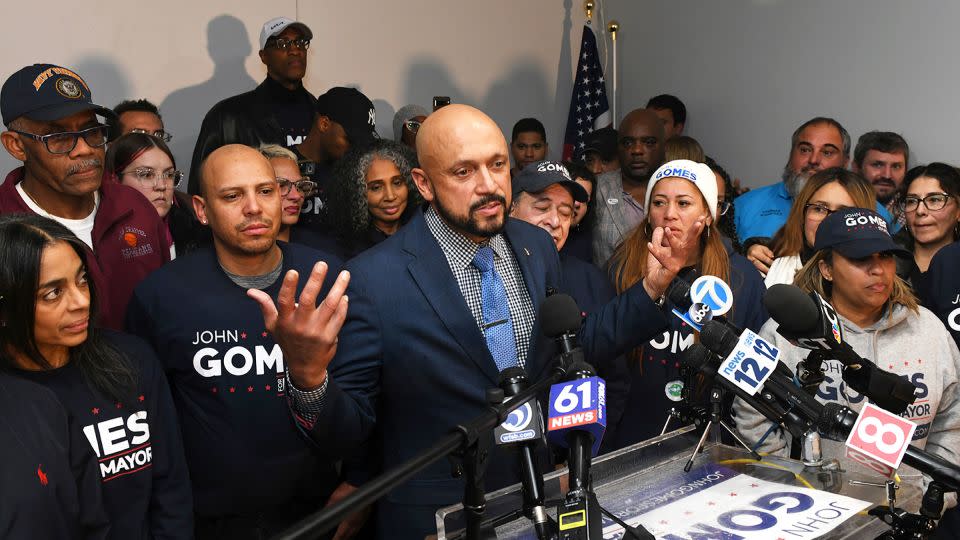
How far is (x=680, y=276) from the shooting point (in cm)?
312

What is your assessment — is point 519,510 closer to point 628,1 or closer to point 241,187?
point 241,187

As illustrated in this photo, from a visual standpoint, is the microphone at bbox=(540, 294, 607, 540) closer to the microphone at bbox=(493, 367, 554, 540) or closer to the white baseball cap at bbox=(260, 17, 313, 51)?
the microphone at bbox=(493, 367, 554, 540)

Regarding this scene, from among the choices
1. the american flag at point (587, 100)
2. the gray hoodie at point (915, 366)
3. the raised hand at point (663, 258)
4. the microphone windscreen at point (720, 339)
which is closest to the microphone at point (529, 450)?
the microphone windscreen at point (720, 339)

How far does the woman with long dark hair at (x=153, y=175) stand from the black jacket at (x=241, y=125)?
0.82m

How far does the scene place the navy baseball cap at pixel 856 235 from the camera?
284cm

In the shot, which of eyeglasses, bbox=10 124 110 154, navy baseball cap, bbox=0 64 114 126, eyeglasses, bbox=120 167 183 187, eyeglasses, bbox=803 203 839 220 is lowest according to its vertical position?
eyeglasses, bbox=803 203 839 220

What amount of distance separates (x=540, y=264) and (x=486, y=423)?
1.19 meters

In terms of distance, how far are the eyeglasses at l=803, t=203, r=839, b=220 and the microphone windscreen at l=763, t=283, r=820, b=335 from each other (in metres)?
2.11

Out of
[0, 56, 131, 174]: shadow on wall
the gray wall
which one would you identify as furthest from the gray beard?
[0, 56, 131, 174]: shadow on wall

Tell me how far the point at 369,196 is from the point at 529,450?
260 centimetres

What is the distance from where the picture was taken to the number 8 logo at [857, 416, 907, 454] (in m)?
1.53

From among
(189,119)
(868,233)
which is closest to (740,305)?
(868,233)

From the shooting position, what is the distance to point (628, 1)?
8.04 metres

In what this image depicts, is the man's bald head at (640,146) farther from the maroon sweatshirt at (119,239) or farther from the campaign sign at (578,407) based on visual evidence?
the campaign sign at (578,407)
